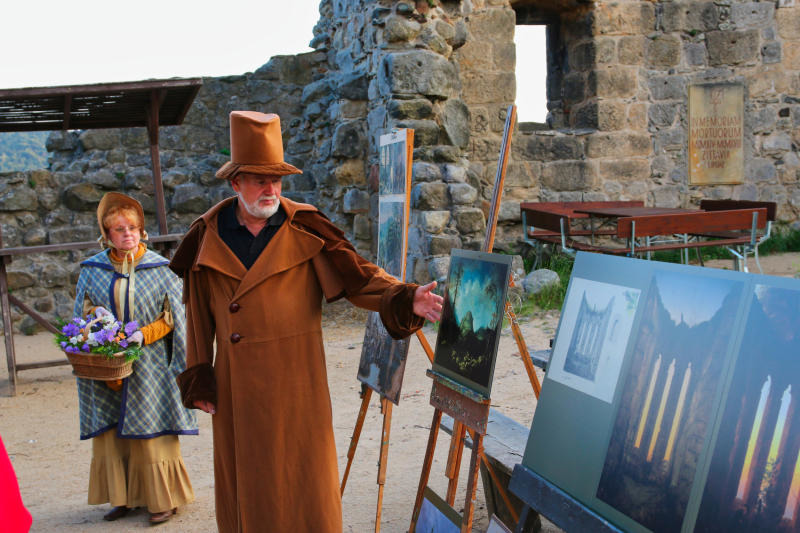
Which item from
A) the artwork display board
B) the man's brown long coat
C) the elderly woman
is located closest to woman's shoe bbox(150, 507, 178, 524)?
the elderly woman

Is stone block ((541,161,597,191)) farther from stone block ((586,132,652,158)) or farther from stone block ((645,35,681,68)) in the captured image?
stone block ((645,35,681,68))

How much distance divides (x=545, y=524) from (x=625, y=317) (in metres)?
1.73

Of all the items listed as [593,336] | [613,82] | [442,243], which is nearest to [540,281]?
[442,243]

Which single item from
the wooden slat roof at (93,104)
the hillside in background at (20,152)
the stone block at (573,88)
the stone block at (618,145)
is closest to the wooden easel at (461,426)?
the wooden slat roof at (93,104)

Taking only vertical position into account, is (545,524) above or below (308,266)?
below

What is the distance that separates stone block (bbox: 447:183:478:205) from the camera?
7.55 metres

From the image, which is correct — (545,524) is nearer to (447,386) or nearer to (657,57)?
(447,386)

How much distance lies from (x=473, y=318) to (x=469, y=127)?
5576 mm

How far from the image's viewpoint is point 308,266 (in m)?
2.85

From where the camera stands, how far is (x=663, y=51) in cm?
898

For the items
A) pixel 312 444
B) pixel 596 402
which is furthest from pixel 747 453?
pixel 312 444

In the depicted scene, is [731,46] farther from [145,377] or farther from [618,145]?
[145,377]

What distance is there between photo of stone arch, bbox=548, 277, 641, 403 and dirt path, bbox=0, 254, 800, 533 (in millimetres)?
1520

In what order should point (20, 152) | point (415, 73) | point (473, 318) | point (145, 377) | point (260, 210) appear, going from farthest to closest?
point (20, 152) < point (415, 73) < point (145, 377) < point (260, 210) < point (473, 318)
